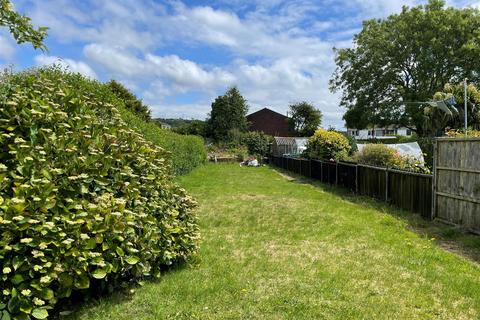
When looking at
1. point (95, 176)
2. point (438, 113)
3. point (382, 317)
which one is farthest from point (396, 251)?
point (438, 113)

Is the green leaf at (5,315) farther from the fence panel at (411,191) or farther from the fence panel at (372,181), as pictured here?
the fence panel at (372,181)

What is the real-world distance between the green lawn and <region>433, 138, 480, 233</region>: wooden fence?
57 centimetres

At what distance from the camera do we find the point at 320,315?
141 inches

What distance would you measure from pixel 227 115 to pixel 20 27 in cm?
4307

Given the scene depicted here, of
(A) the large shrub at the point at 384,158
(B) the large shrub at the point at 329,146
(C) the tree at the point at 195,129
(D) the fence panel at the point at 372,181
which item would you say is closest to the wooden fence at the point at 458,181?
(D) the fence panel at the point at 372,181

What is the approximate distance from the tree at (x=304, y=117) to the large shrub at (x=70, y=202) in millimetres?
47213

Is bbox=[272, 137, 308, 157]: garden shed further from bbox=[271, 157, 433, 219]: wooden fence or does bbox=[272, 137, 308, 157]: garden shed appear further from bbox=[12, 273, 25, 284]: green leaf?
bbox=[12, 273, 25, 284]: green leaf

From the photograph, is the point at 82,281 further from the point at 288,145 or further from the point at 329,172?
the point at 288,145

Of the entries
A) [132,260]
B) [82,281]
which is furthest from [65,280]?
[132,260]

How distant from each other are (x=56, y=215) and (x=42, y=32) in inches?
57.7

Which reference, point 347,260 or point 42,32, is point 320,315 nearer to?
point 347,260

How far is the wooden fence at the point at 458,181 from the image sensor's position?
278 inches

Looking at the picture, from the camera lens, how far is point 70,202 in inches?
133

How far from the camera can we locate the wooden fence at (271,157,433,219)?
8938mm
